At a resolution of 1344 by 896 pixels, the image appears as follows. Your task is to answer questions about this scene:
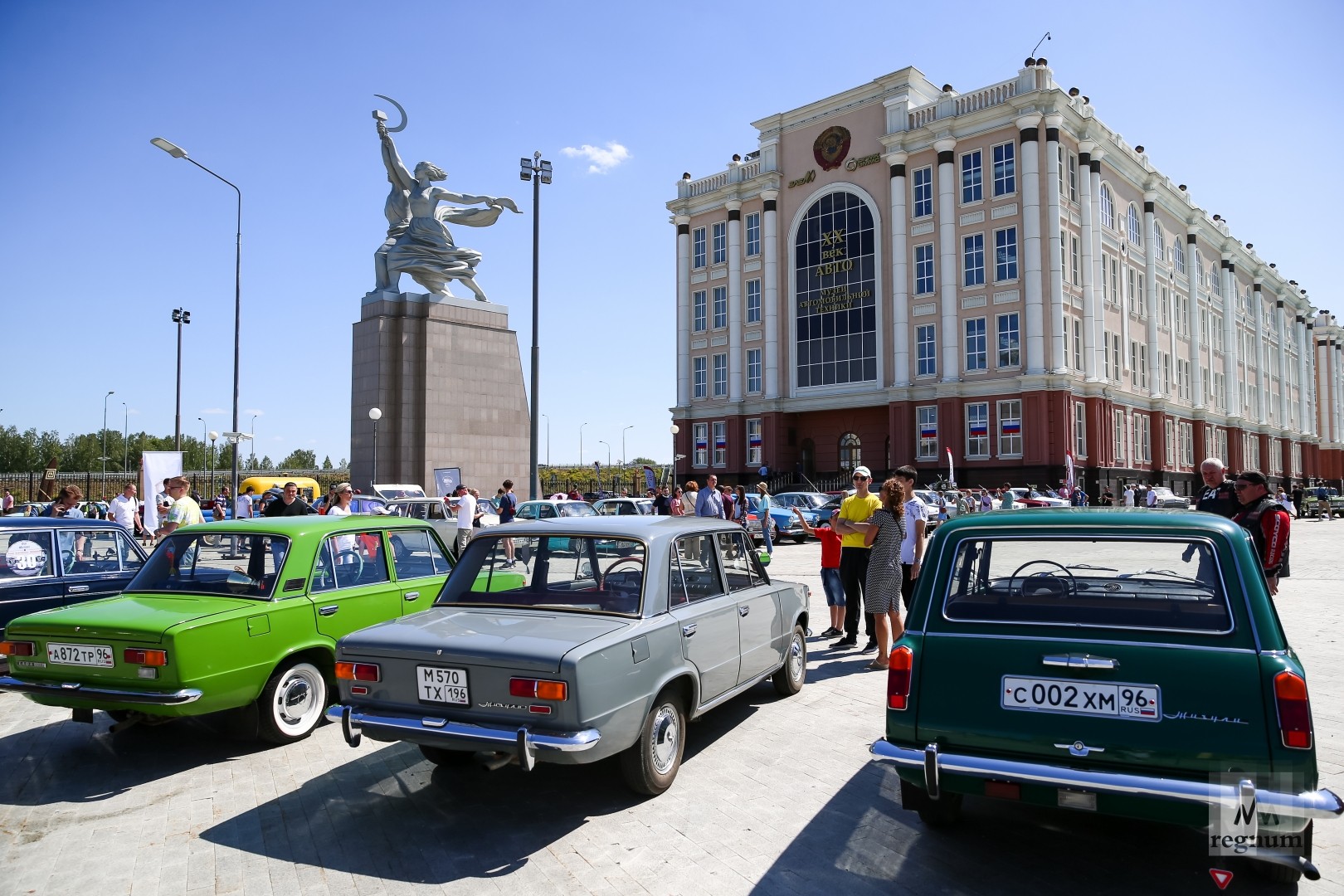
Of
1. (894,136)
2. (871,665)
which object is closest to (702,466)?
(894,136)

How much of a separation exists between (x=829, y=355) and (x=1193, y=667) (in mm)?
39408

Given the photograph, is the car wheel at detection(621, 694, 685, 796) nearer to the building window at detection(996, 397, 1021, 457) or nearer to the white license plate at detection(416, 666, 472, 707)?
the white license plate at detection(416, 666, 472, 707)

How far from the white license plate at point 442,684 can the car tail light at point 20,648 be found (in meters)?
3.08

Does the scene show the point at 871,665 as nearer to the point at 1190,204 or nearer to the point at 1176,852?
the point at 1176,852

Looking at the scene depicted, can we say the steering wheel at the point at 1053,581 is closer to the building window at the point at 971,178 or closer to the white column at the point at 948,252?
the white column at the point at 948,252

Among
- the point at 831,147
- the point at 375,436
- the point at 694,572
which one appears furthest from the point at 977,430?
the point at 694,572

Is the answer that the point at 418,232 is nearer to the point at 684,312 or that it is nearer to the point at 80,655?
the point at 684,312

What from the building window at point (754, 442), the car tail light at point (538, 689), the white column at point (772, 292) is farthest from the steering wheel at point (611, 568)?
the building window at point (754, 442)

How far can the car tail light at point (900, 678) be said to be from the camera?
397 cm

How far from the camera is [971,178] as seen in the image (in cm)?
3772

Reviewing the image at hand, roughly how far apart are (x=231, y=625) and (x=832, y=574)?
6044 mm

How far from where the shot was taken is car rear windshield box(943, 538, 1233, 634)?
3.81 m

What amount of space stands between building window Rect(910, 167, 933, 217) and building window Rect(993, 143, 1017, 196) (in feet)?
9.73

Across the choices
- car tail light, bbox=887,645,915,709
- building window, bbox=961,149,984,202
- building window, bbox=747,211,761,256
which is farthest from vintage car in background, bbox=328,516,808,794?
building window, bbox=747,211,761,256
